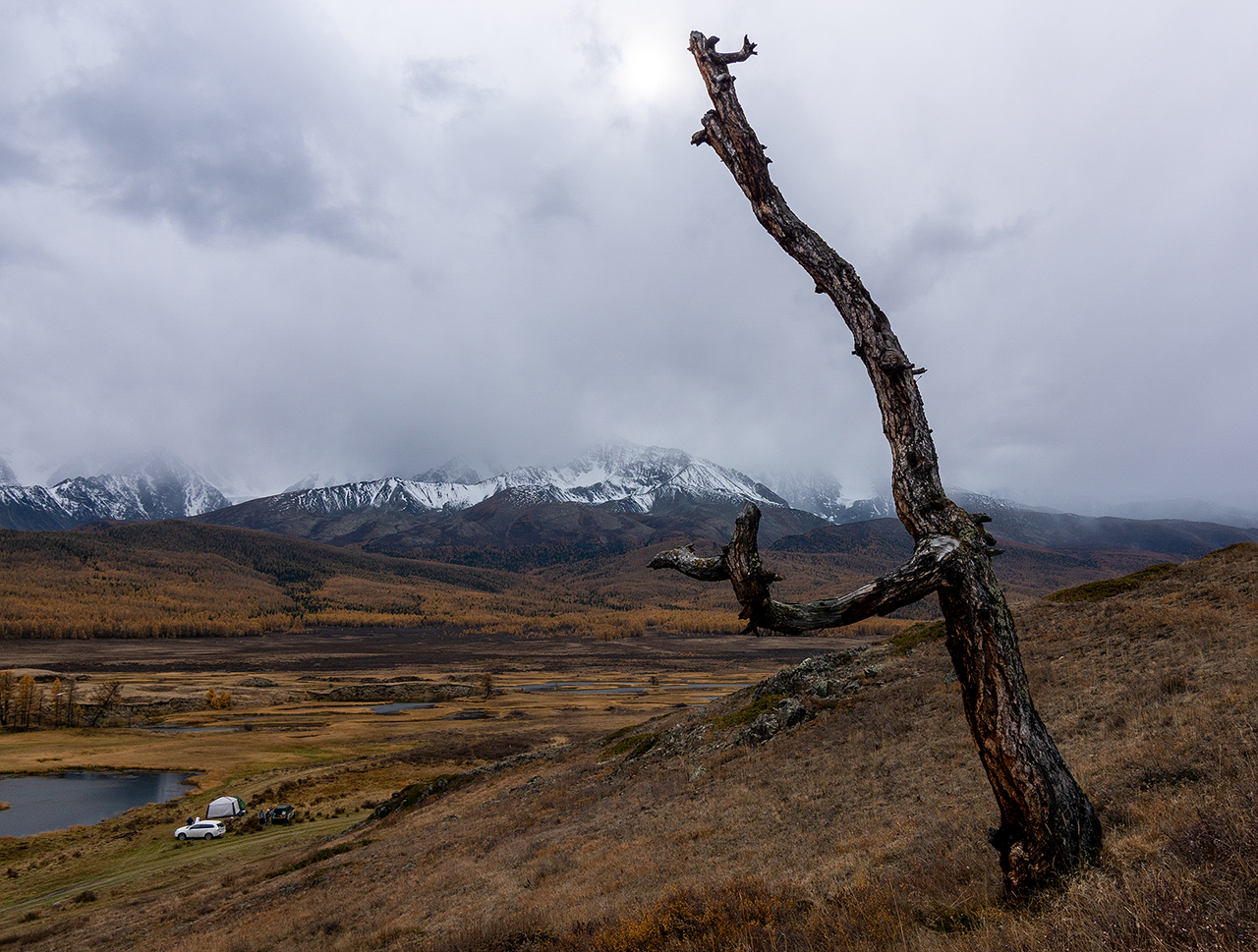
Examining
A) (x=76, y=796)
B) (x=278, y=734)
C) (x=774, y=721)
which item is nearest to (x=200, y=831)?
(x=76, y=796)

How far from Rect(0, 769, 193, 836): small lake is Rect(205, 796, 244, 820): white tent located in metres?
10.6

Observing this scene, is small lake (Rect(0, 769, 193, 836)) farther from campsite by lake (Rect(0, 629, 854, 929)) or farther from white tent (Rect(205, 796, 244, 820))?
white tent (Rect(205, 796, 244, 820))

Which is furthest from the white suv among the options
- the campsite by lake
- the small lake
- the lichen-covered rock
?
the lichen-covered rock

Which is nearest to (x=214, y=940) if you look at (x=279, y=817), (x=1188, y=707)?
(x=1188, y=707)

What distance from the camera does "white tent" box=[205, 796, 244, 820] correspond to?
43438 mm

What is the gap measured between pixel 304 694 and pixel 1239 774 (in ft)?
442

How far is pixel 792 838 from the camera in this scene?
44.4 ft

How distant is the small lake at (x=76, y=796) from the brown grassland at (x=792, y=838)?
639 centimetres

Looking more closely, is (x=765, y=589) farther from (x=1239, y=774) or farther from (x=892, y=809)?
(x=892, y=809)

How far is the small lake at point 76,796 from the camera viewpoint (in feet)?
155

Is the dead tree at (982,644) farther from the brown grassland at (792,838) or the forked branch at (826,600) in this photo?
the brown grassland at (792,838)

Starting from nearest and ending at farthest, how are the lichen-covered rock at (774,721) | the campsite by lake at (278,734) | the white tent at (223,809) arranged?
the lichen-covered rock at (774,721)
the campsite by lake at (278,734)
the white tent at (223,809)

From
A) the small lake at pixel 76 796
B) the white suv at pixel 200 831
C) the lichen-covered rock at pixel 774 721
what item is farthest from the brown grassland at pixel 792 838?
the small lake at pixel 76 796

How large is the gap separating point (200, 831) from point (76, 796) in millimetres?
27721
